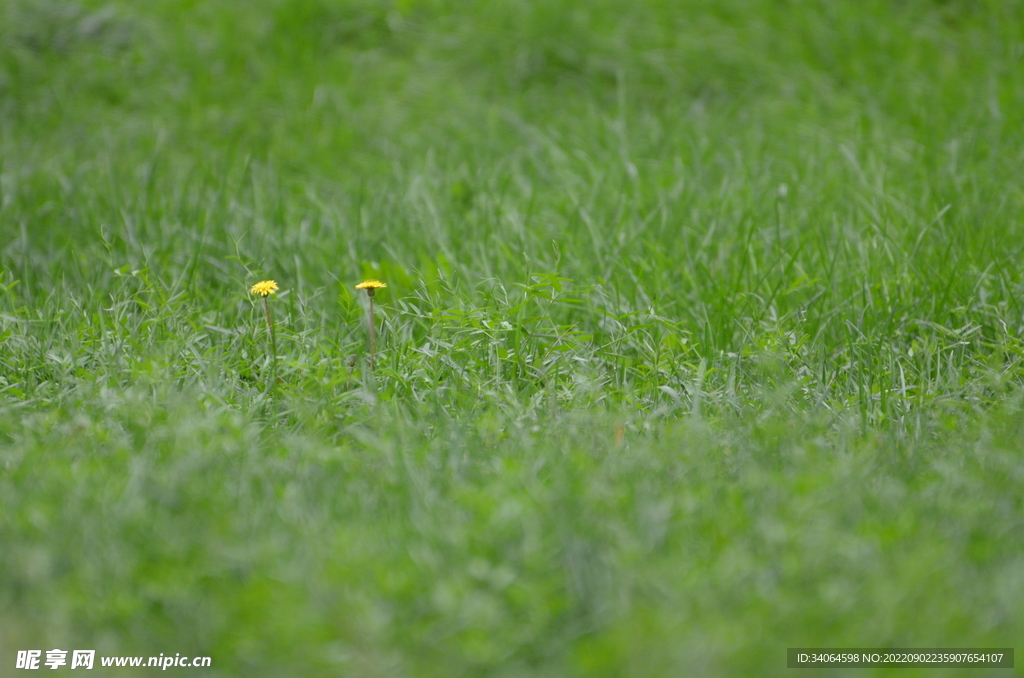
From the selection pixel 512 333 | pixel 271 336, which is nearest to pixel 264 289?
pixel 271 336

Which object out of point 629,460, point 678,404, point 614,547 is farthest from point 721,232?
point 614,547

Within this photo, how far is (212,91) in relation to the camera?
538cm

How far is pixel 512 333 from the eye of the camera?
2.86 meters

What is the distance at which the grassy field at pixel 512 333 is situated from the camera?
5.43ft

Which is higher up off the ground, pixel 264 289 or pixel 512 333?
pixel 264 289

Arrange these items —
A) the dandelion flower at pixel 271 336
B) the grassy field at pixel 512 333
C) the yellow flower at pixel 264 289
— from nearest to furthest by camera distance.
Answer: the grassy field at pixel 512 333
the dandelion flower at pixel 271 336
the yellow flower at pixel 264 289

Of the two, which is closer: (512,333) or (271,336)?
(271,336)

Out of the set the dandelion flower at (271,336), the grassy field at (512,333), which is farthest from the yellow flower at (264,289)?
the grassy field at (512,333)

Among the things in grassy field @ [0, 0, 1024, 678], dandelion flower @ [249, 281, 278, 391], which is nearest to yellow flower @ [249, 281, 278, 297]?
dandelion flower @ [249, 281, 278, 391]

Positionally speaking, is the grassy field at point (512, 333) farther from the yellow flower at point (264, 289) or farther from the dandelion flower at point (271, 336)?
the yellow flower at point (264, 289)

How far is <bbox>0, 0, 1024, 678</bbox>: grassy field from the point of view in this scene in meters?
1.65

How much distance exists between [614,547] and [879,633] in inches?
19.6

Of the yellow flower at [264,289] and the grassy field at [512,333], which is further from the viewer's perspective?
the yellow flower at [264,289]

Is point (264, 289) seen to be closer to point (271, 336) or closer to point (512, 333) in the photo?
point (271, 336)
